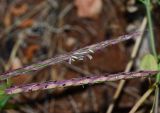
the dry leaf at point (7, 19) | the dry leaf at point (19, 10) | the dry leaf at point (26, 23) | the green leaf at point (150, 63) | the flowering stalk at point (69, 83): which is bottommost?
the flowering stalk at point (69, 83)

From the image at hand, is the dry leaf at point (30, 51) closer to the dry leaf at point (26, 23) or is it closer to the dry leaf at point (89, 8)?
the dry leaf at point (26, 23)

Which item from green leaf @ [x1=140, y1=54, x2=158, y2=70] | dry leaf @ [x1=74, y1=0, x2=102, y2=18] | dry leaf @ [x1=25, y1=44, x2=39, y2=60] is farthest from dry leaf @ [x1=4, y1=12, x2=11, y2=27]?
green leaf @ [x1=140, y1=54, x2=158, y2=70]

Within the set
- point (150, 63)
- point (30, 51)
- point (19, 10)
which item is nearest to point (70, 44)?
point (30, 51)

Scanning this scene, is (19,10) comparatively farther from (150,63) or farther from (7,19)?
(150,63)

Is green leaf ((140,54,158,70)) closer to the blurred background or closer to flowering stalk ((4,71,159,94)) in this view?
flowering stalk ((4,71,159,94))

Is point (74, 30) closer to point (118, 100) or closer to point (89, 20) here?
point (89, 20)

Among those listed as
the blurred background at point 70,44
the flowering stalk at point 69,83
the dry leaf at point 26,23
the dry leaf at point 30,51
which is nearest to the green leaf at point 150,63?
the flowering stalk at point 69,83

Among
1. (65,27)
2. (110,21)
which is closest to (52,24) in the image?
(65,27)
